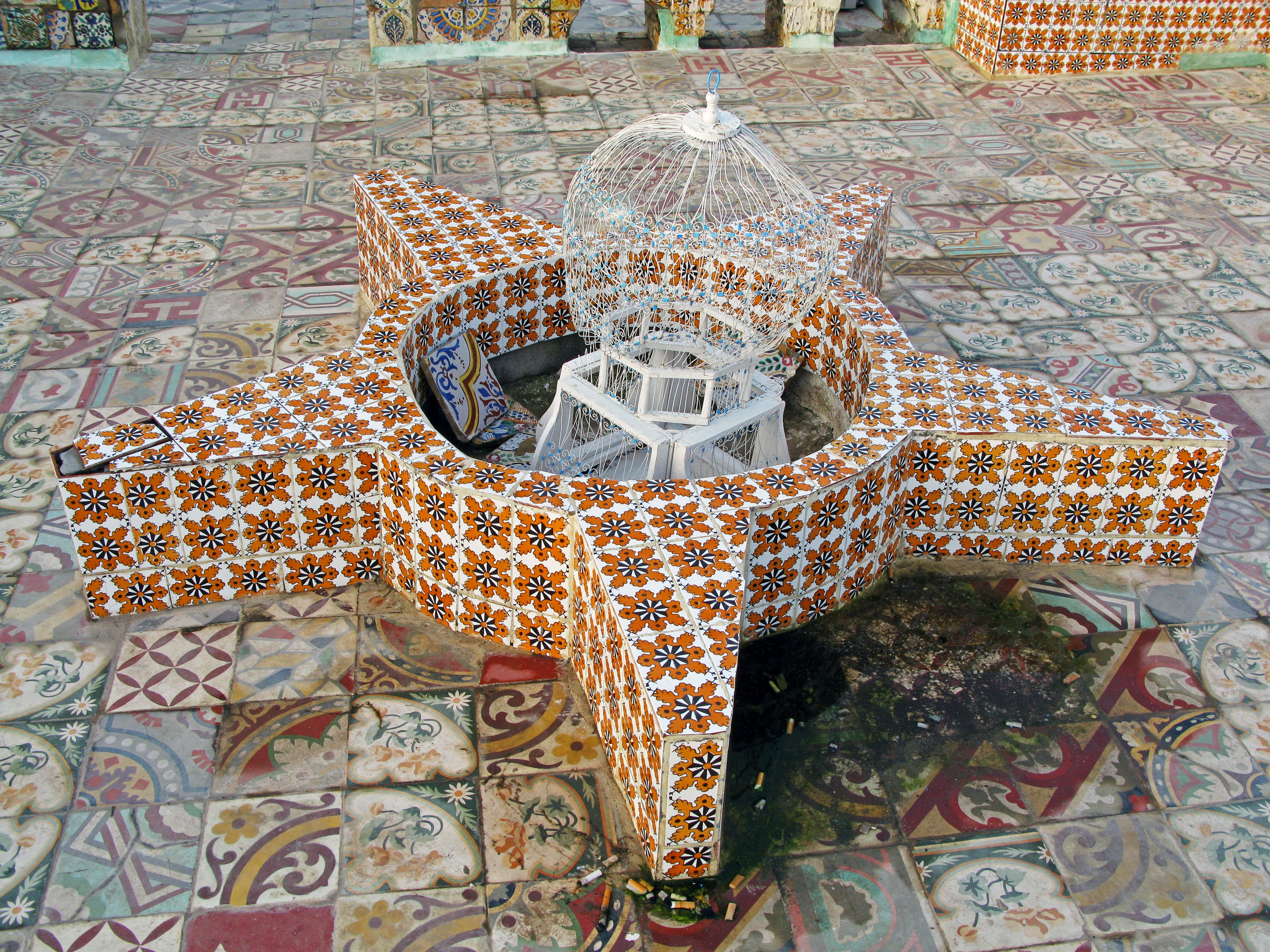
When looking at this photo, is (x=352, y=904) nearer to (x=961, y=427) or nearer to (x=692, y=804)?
(x=692, y=804)

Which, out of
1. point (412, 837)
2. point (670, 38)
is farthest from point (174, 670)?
point (670, 38)

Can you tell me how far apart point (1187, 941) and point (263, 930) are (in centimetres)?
335

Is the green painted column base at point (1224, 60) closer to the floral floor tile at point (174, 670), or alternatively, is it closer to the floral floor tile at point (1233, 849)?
the floral floor tile at point (1233, 849)

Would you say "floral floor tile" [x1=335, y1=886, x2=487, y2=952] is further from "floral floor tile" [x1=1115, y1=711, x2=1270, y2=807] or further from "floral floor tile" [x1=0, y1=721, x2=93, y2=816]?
"floral floor tile" [x1=1115, y1=711, x2=1270, y2=807]

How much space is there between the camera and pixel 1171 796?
498 cm

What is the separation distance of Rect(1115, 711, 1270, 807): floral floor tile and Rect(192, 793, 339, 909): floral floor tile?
10.9 ft

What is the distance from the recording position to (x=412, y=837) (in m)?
4.76

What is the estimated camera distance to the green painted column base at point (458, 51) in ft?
41.0

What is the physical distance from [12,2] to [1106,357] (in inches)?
422

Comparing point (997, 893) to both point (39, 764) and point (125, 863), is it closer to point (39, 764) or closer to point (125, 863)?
point (125, 863)

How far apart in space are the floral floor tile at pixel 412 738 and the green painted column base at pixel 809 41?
977 centimetres

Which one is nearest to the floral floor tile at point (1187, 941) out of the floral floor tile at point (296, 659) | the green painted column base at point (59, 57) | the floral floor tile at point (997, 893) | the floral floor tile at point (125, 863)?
the floral floor tile at point (997, 893)

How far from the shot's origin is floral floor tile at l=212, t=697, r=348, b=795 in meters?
4.96

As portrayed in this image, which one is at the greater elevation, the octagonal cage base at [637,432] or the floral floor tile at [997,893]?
the octagonal cage base at [637,432]
